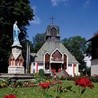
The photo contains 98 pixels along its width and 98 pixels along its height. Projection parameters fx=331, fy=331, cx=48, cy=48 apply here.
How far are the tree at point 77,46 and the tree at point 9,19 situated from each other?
50312 millimetres

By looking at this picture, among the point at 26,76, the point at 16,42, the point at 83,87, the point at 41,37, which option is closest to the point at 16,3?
the point at 16,42

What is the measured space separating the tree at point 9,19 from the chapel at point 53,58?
2096 cm

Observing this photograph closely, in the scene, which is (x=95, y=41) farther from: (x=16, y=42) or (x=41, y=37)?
(x=41, y=37)

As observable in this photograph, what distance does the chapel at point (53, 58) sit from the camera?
70.0 meters

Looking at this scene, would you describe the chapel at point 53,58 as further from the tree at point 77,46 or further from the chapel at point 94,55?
the chapel at point 94,55

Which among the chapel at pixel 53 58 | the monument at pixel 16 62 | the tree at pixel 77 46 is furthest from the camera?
the tree at pixel 77 46

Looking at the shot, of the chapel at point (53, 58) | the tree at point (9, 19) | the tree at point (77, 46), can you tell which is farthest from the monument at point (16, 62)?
the tree at point (77, 46)

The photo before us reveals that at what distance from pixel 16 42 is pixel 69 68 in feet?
134

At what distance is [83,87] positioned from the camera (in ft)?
16.3

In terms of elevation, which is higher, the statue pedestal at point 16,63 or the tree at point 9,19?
the tree at point 9,19

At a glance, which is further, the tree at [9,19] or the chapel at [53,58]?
the chapel at [53,58]

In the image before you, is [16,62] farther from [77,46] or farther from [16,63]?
[77,46]

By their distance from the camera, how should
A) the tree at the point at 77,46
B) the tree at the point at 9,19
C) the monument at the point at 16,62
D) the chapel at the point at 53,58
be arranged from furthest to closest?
the tree at the point at 77,46
the chapel at the point at 53,58
the tree at the point at 9,19
the monument at the point at 16,62

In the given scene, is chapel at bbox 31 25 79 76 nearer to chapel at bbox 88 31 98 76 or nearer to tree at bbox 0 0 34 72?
tree at bbox 0 0 34 72
